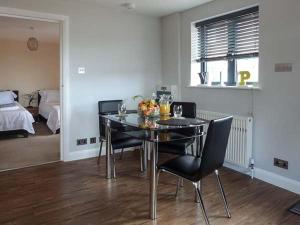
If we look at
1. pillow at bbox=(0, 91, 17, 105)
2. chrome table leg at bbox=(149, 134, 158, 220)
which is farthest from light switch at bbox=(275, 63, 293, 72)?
pillow at bbox=(0, 91, 17, 105)

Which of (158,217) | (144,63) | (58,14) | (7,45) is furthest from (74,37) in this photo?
(7,45)

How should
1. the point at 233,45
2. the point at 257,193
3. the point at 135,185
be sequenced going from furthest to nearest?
1. the point at 233,45
2. the point at 135,185
3. the point at 257,193

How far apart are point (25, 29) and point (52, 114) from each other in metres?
1.83

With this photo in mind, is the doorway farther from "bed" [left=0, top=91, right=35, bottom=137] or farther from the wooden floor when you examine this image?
the wooden floor

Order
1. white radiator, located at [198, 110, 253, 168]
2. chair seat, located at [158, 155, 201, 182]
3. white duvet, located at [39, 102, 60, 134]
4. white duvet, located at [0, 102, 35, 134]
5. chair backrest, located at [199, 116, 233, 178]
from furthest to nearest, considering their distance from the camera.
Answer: white duvet, located at [39, 102, 60, 134], white duvet, located at [0, 102, 35, 134], white radiator, located at [198, 110, 253, 168], chair seat, located at [158, 155, 201, 182], chair backrest, located at [199, 116, 233, 178]

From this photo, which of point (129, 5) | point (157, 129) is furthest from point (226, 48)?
point (157, 129)

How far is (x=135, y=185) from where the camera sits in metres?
3.08

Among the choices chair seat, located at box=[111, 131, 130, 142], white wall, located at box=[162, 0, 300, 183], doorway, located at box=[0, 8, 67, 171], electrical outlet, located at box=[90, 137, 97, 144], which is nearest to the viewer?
white wall, located at box=[162, 0, 300, 183]

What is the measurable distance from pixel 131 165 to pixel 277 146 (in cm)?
183

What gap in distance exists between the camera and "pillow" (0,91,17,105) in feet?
21.3

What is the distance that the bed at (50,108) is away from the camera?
5.84m

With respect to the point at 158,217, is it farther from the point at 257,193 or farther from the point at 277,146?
the point at 277,146

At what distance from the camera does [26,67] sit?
7410mm

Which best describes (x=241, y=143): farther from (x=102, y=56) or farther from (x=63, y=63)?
(x=63, y=63)
